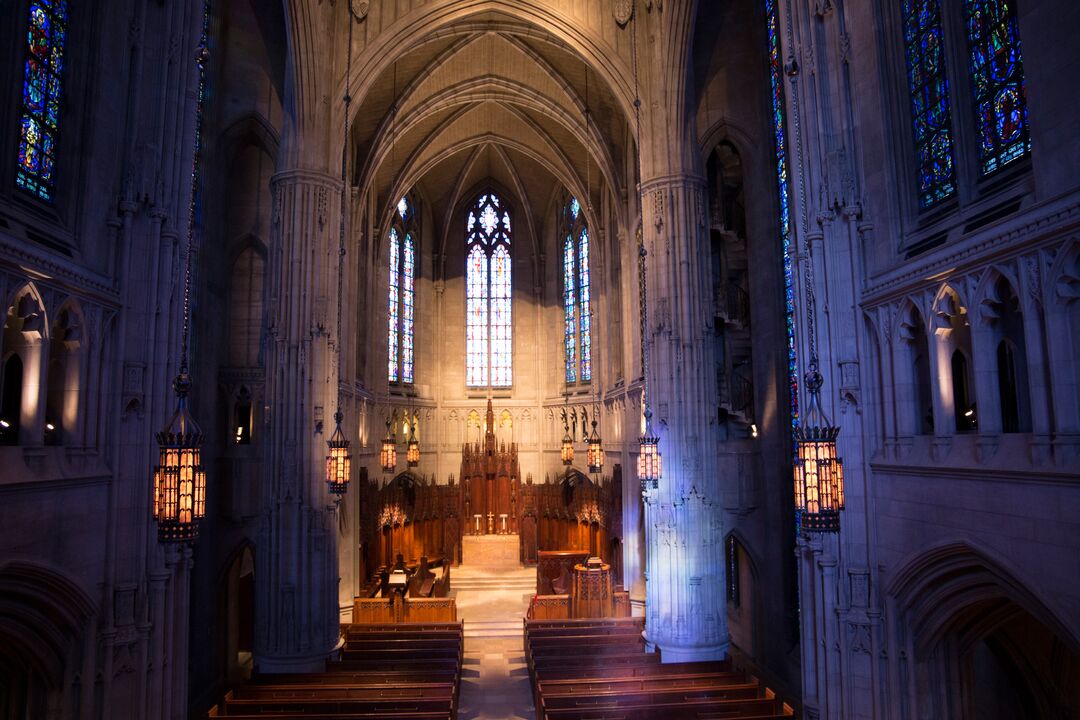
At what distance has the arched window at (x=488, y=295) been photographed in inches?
1527

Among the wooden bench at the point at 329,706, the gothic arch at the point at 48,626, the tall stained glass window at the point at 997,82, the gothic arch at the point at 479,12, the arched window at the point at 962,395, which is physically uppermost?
the gothic arch at the point at 479,12

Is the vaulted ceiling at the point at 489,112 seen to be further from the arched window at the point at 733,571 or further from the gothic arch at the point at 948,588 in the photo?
the gothic arch at the point at 948,588

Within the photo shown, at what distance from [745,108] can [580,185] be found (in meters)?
12.9

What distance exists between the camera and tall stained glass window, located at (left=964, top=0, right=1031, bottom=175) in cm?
929

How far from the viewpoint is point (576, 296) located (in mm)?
37281

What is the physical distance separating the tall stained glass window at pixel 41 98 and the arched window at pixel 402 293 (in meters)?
23.6

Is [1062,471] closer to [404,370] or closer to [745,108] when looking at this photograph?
[745,108]

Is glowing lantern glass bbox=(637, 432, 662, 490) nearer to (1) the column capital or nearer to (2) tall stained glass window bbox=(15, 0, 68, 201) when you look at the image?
(1) the column capital

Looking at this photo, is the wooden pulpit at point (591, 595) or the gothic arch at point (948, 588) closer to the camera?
the gothic arch at point (948, 588)

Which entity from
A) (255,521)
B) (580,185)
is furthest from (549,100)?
(255,521)

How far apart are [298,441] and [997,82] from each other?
1690 cm

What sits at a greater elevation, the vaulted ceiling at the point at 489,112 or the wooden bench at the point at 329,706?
the vaulted ceiling at the point at 489,112

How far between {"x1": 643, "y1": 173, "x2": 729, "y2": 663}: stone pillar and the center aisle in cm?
422

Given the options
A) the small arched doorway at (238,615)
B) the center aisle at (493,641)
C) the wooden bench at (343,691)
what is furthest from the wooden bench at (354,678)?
the small arched doorway at (238,615)
